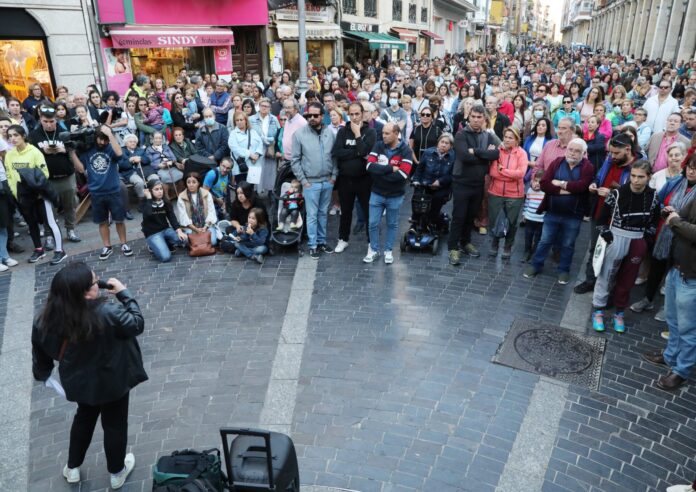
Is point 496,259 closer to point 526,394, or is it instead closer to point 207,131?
point 526,394

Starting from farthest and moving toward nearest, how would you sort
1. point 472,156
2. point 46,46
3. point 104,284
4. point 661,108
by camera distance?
point 46,46 → point 661,108 → point 472,156 → point 104,284

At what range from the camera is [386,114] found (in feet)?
32.3

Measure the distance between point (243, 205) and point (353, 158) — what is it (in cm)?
179

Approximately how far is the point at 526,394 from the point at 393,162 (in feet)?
11.4

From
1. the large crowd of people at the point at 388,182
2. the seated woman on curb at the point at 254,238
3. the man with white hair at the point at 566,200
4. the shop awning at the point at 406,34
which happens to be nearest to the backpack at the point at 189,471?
the large crowd of people at the point at 388,182

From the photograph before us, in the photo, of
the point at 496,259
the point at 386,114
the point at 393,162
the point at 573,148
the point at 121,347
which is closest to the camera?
the point at 121,347

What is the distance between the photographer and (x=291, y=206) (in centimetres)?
774

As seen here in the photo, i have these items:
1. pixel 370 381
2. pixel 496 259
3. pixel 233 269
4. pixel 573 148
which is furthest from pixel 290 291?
pixel 573 148

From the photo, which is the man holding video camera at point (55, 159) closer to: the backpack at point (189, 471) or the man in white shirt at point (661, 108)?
the backpack at point (189, 471)

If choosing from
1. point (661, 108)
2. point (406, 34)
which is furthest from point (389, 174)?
point (406, 34)

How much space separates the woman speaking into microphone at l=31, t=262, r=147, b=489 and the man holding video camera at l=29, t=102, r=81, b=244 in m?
5.20

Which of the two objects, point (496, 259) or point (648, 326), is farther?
point (496, 259)

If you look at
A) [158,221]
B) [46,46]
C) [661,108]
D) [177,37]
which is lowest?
[158,221]

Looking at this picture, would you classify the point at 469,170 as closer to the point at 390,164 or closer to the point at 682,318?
the point at 390,164
